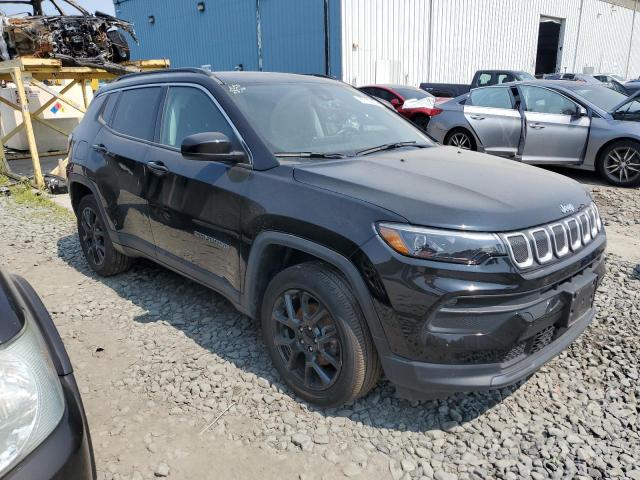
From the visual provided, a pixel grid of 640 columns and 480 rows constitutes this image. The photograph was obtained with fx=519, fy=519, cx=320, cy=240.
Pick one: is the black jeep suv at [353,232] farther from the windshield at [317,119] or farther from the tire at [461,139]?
the tire at [461,139]

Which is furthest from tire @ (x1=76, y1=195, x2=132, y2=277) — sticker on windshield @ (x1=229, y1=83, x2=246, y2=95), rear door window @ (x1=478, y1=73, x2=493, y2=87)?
rear door window @ (x1=478, y1=73, x2=493, y2=87)

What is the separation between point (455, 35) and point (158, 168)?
21.2 m

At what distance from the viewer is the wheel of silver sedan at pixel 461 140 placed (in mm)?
8852

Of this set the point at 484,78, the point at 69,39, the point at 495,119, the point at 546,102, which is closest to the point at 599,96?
A: the point at 546,102

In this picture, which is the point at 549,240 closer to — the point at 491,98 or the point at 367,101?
the point at 367,101

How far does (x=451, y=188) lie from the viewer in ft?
8.20

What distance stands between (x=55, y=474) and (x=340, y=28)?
18.2 metres

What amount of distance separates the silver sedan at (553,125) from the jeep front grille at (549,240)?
221 inches

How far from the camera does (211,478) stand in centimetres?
234

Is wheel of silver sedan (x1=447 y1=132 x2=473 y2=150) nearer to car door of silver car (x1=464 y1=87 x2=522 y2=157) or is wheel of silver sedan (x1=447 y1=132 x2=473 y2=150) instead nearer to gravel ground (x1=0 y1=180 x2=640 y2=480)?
car door of silver car (x1=464 y1=87 x2=522 y2=157)

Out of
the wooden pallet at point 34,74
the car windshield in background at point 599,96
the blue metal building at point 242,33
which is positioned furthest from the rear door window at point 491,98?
the blue metal building at point 242,33

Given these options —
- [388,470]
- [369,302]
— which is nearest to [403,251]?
[369,302]

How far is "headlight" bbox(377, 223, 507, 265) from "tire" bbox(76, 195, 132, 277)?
3038mm

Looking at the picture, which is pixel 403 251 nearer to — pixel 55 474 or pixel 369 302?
pixel 369 302
